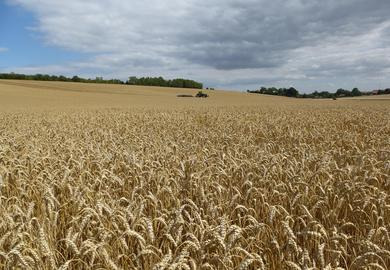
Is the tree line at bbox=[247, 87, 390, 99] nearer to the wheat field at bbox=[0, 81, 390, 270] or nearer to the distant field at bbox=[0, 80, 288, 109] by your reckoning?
the distant field at bbox=[0, 80, 288, 109]

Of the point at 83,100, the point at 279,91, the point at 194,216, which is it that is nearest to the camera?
the point at 194,216

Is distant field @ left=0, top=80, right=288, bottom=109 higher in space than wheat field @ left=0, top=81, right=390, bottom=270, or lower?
lower

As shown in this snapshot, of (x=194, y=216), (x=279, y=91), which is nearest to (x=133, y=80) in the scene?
(x=279, y=91)

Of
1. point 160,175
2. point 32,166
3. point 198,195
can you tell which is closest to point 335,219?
point 198,195

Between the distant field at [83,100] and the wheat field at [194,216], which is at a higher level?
the wheat field at [194,216]

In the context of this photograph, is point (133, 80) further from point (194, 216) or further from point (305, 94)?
point (194, 216)

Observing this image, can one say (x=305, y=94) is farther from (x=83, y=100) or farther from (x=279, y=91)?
(x=83, y=100)

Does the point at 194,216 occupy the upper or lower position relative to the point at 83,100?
upper

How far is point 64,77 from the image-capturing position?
4919 inches

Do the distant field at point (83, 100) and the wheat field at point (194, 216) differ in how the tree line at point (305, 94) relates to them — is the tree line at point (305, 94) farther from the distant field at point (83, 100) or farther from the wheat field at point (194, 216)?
the wheat field at point (194, 216)

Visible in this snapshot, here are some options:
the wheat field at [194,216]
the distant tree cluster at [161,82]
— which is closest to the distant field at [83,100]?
the wheat field at [194,216]

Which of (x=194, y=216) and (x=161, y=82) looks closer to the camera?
(x=194, y=216)

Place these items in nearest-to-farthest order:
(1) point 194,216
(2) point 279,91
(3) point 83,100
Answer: (1) point 194,216 < (3) point 83,100 < (2) point 279,91

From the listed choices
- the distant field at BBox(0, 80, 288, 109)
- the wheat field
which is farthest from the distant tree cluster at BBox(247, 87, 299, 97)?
the wheat field
